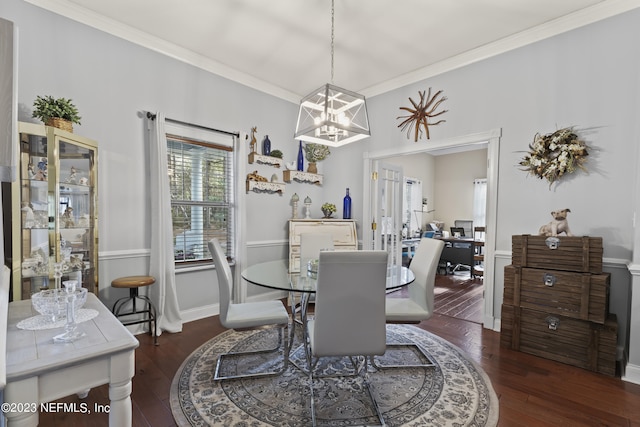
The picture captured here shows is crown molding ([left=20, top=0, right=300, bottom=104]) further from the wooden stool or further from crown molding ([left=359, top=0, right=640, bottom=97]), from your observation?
the wooden stool

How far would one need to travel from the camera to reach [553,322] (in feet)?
8.50

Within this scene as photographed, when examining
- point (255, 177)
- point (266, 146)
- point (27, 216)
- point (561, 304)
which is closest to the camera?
point (27, 216)

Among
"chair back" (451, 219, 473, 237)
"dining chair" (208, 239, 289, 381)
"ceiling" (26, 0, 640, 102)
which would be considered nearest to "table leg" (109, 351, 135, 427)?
"dining chair" (208, 239, 289, 381)

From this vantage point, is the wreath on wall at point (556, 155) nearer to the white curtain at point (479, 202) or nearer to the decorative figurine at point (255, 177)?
the decorative figurine at point (255, 177)

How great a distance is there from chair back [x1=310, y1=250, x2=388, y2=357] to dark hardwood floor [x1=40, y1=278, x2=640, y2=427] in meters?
0.97

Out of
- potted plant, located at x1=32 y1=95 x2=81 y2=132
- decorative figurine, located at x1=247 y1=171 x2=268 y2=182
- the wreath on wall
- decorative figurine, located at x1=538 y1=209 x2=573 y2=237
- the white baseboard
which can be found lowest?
the white baseboard

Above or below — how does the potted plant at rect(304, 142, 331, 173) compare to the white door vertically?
above

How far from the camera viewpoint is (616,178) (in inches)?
101

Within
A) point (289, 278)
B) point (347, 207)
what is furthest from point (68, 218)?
point (347, 207)

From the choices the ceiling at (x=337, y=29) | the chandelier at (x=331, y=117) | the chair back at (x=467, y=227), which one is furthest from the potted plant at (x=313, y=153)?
the chair back at (x=467, y=227)

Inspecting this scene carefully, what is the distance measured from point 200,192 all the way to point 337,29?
2333 mm

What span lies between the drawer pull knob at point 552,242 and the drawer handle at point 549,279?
24cm

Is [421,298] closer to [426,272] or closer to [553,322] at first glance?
[426,272]

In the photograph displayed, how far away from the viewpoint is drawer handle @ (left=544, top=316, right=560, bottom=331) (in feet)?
8.45
